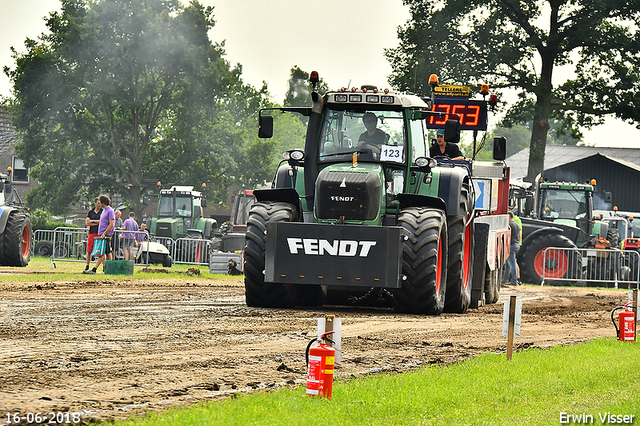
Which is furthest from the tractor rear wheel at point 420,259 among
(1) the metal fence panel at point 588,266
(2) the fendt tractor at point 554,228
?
(1) the metal fence panel at point 588,266

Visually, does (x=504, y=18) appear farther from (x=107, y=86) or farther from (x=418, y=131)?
(x=418, y=131)

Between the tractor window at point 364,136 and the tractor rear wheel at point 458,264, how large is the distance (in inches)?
47.5

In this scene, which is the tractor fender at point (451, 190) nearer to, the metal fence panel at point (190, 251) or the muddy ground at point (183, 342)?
the muddy ground at point (183, 342)

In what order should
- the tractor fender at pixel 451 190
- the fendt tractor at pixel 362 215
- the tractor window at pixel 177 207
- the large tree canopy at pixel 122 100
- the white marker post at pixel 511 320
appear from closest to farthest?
the white marker post at pixel 511 320
the fendt tractor at pixel 362 215
the tractor fender at pixel 451 190
the tractor window at pixel 177 207
the large tree canopy at pixel 122 100

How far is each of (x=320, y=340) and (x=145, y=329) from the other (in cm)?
419

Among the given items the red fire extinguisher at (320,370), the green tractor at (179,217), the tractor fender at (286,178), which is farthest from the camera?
the green tractor at (179,217)

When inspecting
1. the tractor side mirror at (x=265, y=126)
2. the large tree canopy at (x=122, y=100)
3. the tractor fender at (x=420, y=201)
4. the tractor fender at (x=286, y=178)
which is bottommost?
the tractor fender at (x=420, y=201)

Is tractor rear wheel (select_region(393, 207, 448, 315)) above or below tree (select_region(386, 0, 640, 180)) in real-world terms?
below

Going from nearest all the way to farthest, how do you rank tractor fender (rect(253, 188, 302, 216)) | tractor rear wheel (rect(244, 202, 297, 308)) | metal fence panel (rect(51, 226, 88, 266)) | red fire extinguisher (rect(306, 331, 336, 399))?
red fire extinguisher (rect(306, 331, 336, 399)) < tractor rear wheel (rect(244, 202, 297, 308)) < tractor fender (rect(253, 188, 302, 216)) < metal fence panel (rect(51, 226, 88, 266))

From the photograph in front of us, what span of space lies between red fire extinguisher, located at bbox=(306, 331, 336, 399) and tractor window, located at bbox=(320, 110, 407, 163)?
23.2ft

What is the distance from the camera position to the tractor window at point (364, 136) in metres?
12.9

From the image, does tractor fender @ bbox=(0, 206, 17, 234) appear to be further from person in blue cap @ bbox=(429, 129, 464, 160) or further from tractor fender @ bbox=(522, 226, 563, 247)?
tractor fender @ bbox=(522, 226, 563, 247)

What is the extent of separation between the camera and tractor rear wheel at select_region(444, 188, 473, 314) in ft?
42.7

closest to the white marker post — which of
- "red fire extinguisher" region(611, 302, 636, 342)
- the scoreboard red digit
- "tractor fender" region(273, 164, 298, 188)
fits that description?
"red fire extinguisher" region(611, 302, 636, 342)
